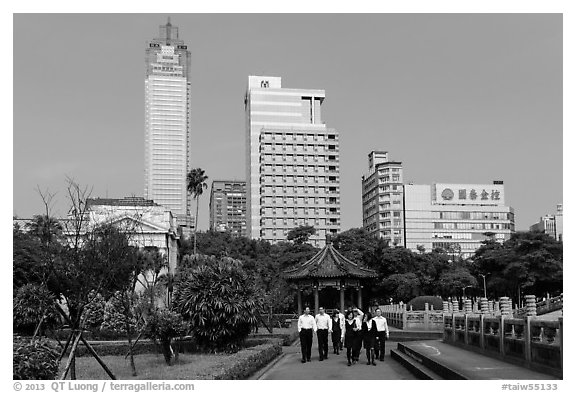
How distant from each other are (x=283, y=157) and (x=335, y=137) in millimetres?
7466

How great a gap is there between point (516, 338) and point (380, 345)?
4525 millimetres

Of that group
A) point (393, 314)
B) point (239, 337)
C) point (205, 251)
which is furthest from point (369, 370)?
point (205, 251)

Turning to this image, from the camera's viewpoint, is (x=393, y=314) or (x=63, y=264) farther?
(x=393, y=314)

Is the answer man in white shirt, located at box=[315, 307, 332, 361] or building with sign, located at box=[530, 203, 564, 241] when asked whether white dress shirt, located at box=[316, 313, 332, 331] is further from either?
building with sign, located at box=[530, 203, 564, 241]

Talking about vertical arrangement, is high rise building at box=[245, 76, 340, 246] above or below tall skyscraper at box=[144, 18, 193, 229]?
below

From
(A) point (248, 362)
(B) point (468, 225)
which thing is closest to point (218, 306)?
(A) point (248, 362)

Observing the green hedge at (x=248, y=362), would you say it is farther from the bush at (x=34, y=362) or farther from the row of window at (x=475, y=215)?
the row of window at (x=475, y=215)

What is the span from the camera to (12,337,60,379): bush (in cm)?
992

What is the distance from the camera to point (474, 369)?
13.3 m

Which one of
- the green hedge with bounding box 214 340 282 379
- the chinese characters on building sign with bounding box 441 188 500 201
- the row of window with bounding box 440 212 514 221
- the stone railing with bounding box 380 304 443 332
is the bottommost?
the stone railing with bounding box 380 304 443 332

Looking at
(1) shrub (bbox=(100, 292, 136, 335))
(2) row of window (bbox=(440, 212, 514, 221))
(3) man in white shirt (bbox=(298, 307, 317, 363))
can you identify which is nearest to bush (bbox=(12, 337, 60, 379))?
(3) man in white shirt (bbox=(298, 307, 317, 363))

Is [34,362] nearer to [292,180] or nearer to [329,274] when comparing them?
[329,274]

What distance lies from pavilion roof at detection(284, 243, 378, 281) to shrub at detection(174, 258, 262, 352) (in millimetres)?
18687

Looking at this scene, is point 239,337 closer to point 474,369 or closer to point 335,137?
point 474,369
